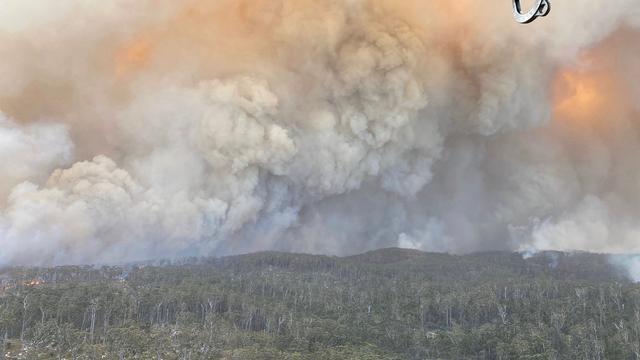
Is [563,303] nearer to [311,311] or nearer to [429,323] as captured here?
[429,323]

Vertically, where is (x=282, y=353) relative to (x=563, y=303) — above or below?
below

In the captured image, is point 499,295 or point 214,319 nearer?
point 214,319

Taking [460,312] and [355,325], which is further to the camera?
[460,312]

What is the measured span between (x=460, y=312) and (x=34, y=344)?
11467 cm

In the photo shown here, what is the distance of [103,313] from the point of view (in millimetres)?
123625

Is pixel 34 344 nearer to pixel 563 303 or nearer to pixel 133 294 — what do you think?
pixel 133 294

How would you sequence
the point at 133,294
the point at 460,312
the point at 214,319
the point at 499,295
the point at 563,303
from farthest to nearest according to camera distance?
the point at 499,295 → the point at 460,312 → the point at 563,303 → the point at 133,294 → the point at 214,319

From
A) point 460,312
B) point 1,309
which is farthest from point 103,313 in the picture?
point 460,312

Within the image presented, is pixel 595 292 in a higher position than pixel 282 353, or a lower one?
higher

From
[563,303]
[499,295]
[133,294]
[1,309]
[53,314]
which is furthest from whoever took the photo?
[499,295]

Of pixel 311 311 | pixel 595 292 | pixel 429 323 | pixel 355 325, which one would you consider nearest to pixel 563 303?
pixel 595 292

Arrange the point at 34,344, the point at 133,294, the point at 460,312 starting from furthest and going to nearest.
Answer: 1. the point at 460,312
2. the point at 133,294
3. the point at 34,344

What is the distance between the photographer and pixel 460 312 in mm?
155750

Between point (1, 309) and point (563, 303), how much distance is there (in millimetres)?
144615
